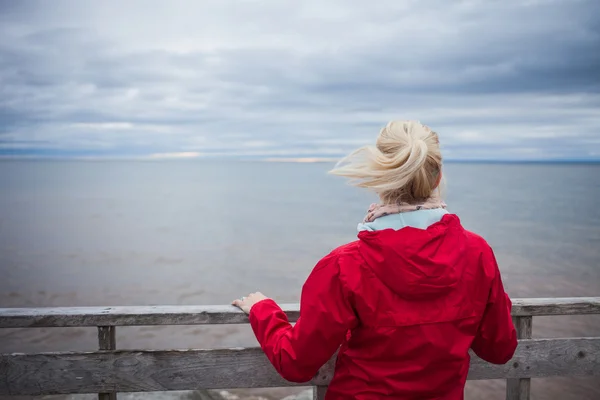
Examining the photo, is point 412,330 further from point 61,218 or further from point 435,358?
point 61,218

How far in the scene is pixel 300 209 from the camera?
4528cm

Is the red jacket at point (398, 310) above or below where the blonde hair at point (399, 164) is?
below

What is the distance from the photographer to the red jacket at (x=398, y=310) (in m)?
1.53

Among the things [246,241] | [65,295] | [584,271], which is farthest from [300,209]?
[65,295]

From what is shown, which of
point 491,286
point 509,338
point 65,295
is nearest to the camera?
point 491,286

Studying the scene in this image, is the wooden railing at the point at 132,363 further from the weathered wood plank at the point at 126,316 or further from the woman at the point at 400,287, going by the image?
the woman at the point at 400,287

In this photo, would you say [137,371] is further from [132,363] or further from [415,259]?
[415,259]

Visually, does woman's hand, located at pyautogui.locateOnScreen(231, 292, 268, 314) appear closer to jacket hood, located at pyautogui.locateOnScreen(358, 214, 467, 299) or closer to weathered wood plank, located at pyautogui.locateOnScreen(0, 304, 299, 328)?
weathered wood plank, located at pyautogui.locateOnScreen(0, 304, 299, 328)

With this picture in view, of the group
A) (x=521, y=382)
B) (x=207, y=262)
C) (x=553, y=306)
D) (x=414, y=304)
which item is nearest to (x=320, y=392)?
(x=414, y=304)

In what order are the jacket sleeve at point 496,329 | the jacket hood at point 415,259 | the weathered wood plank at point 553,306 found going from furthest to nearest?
the weathered wood plank at point 553,306, the jacket sleeve at point 496,329, the jacket hood at point 415,259

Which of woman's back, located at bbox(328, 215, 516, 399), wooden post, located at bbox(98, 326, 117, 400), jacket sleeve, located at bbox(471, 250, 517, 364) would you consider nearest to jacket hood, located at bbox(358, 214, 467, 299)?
woman's back, located at bbox(328, 215, 516, 399)

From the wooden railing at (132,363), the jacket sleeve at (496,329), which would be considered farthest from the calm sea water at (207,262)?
the wooden railing at (132,363)

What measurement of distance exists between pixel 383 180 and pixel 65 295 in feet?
47.4

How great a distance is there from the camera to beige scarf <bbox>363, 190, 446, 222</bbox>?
159 cm
